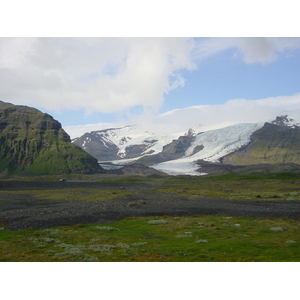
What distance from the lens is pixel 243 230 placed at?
3109cm

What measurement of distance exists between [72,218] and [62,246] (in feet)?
50.3

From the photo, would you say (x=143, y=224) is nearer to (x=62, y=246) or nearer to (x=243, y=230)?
(x=243, y=230)

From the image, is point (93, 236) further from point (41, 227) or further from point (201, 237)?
point (201, 237)

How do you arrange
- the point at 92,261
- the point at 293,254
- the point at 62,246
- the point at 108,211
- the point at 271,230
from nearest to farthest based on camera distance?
the point at 92,261, the point at 293,254, the point at 62,246, the point at 271,230, the point at 108,211

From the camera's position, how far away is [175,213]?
45.6 m

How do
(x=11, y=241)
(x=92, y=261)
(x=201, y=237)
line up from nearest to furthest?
(x=92, y=261) < (x=11, y=241) < (x=201, y=237)

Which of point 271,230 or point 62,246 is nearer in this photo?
point 62,246

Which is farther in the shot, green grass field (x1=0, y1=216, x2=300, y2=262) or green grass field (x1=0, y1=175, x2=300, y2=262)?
green grass field (x1=0, y1=216, x2=300, y2=262)

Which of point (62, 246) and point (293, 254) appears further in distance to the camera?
point (62, 246)

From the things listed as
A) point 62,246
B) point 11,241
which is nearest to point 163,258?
point 62,246

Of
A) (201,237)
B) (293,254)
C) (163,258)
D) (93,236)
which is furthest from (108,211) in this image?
(293,254)

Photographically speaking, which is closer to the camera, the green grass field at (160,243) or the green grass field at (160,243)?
the green grass field at (160,243)

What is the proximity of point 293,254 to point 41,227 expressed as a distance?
82.8 ft

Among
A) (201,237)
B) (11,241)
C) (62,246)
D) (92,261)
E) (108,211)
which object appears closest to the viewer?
(92,261)
